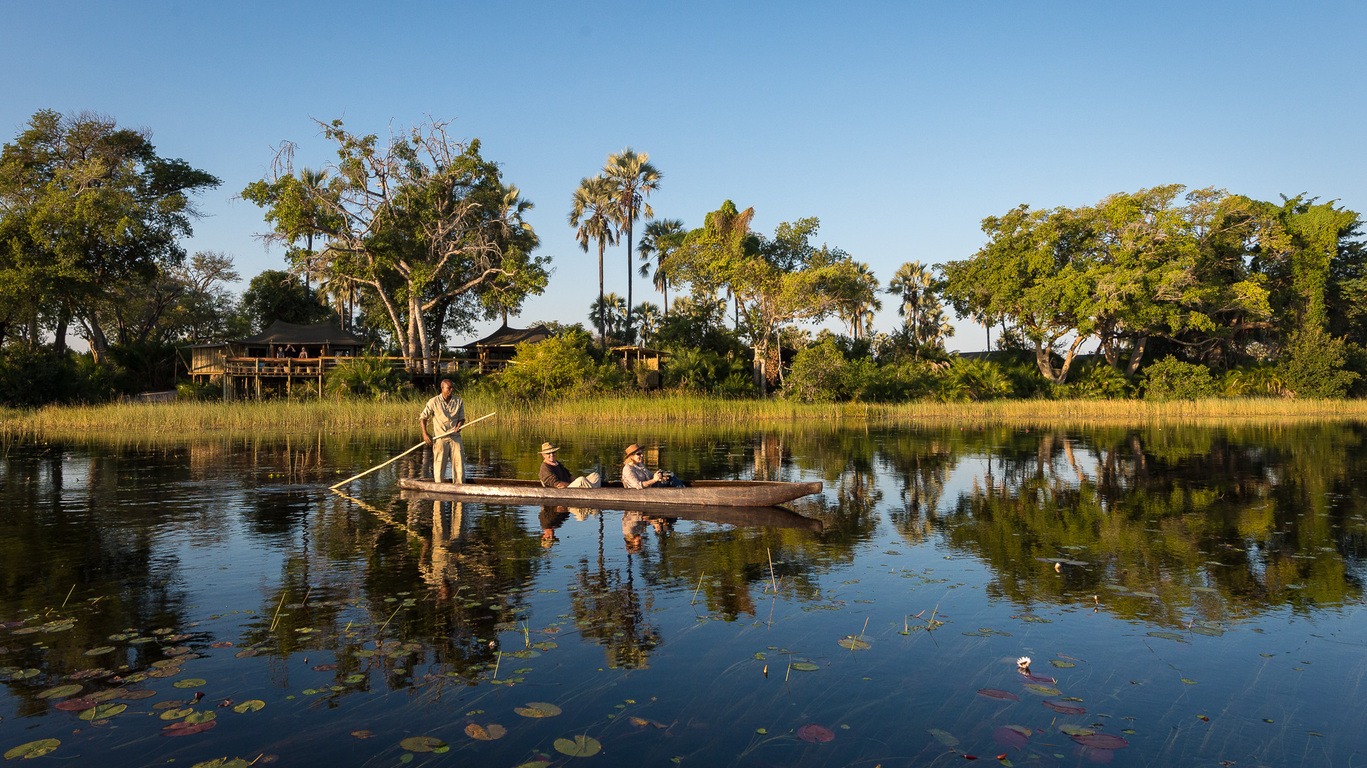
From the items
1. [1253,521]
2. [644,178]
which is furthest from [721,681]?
[644,178]

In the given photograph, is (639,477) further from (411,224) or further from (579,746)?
(411,224)

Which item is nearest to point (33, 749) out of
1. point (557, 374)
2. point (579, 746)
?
point (579, 746)

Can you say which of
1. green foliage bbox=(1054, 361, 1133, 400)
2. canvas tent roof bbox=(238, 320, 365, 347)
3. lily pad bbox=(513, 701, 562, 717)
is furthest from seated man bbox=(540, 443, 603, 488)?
canvas tent roof bbox=(238, 320, 365, 347)

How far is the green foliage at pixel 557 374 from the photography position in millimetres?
38656

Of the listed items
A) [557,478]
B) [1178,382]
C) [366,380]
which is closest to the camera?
[557,478]

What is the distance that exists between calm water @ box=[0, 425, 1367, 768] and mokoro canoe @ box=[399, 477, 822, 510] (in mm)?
313

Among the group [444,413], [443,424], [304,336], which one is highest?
[304,336]

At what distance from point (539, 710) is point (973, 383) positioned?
41.5 metres

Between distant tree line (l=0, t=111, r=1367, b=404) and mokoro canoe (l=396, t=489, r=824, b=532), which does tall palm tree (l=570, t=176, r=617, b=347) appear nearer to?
distant tree line (l=0, t=111, r=1367, b=404)

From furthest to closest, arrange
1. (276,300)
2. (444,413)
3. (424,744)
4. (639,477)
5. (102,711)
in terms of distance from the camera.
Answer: (276,300) < (444,413) < (639,477) < (102,711) < (424,744)

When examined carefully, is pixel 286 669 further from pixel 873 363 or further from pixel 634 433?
pixel 873 363

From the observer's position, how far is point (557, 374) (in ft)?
128

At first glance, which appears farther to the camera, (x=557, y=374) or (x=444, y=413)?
(x=557, y=374)

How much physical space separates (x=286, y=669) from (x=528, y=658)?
1561 mm
